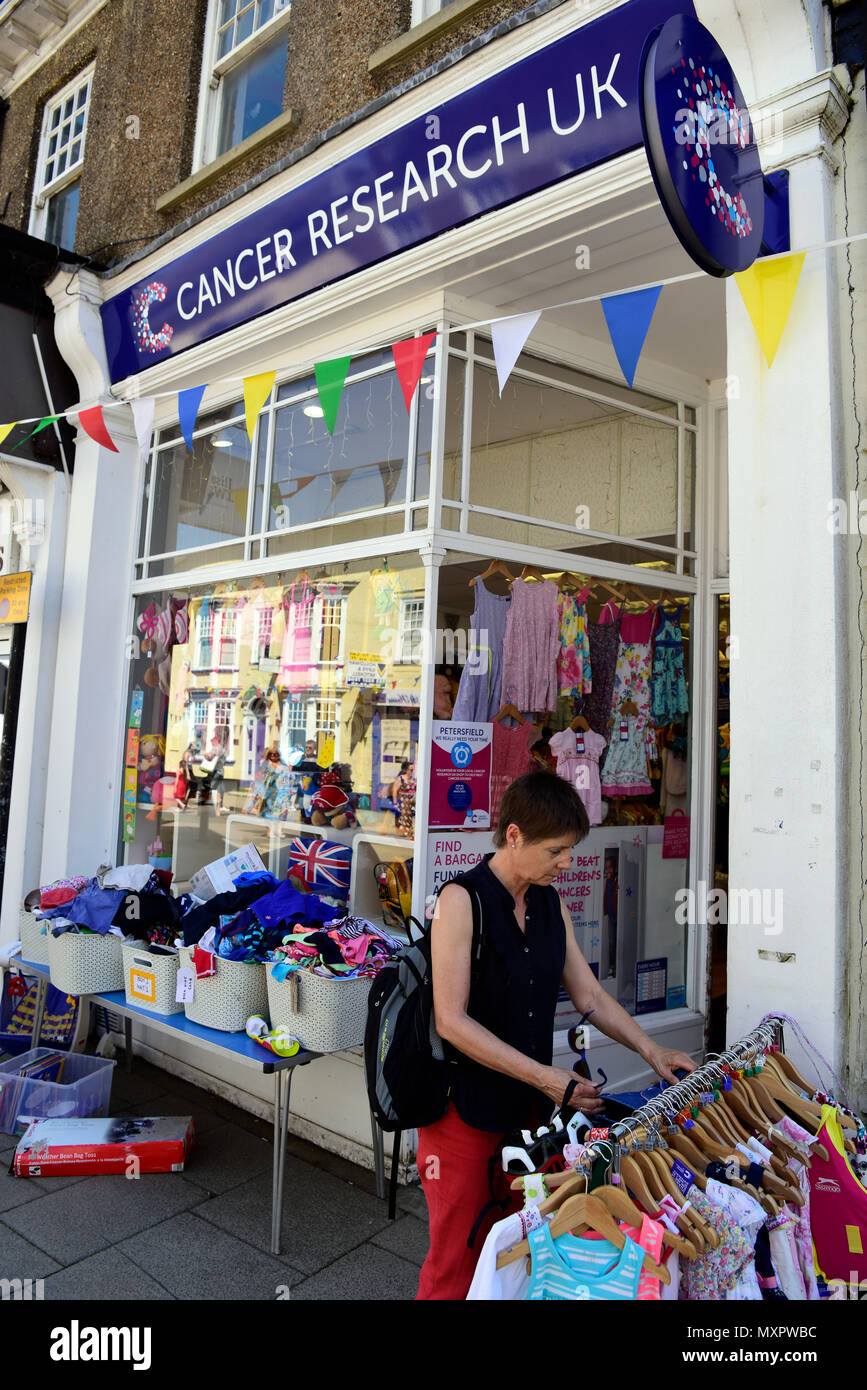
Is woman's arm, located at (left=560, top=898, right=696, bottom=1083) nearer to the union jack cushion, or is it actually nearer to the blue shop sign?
the union jack cushion

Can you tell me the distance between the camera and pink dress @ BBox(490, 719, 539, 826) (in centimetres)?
441

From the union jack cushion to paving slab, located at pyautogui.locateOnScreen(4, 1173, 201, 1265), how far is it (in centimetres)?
147

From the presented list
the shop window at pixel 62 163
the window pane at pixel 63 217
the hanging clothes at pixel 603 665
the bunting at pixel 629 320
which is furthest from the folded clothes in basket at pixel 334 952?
the shop window at pixel 62 163

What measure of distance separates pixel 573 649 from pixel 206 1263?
3.10 m

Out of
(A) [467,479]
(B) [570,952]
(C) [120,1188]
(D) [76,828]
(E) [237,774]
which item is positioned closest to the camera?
(B) [570,952]

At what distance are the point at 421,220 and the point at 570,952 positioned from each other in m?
3.30

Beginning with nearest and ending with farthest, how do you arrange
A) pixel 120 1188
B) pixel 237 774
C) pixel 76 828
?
pixel 120 1188 < pixel 237 774 < pixel 76 828

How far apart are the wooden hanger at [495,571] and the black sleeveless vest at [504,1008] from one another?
209 cm

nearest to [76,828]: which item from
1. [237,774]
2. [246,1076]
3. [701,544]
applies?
[237,774]

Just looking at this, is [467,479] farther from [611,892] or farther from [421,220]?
[611,892]

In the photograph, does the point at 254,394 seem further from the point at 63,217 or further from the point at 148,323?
the point at 63,217

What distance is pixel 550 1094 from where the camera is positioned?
7.30 ft

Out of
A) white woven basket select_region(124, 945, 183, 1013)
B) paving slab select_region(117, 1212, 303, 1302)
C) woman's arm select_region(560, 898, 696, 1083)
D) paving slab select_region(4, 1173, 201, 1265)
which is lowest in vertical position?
paving slab select_region(4, 1173, 201, 1265)

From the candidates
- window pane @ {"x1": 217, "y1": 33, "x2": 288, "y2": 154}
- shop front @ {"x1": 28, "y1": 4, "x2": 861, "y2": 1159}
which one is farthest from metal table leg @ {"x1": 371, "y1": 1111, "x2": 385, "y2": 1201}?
window pane @ {"x1": 217, "y1": 33, "x2": 288, "y2": 154}
